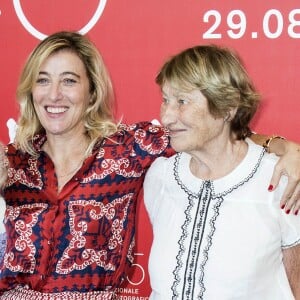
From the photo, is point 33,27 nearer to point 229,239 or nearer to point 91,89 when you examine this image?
point 91,89

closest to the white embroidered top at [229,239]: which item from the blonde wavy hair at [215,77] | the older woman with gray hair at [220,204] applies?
the older woman with gray hair at [220,204]

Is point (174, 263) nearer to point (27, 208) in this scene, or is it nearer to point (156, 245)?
point (156, 245)

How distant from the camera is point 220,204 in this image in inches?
57.1

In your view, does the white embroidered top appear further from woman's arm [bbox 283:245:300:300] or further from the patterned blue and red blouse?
the patterned blue and red blouse

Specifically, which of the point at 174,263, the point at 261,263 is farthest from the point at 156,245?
the point at 261,263

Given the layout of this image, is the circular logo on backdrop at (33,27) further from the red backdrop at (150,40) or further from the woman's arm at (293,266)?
the woman's arm at (293,266)

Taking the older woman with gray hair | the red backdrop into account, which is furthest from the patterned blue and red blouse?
the red backdrop

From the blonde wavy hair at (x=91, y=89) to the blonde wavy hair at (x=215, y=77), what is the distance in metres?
0.26

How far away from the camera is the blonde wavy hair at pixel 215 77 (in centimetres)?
141

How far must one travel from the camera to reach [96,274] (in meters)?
1.59

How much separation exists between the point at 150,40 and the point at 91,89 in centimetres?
29

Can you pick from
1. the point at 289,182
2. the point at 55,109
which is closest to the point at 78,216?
the point at 55,109

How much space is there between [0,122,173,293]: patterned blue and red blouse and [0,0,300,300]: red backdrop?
30cm

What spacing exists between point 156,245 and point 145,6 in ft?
2.39
